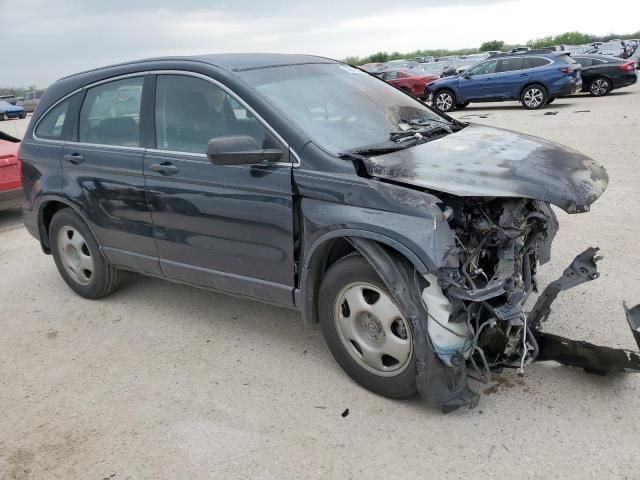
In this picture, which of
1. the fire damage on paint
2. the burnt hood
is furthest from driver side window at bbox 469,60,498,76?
the fire damage on paint

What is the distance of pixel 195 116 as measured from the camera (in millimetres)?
3734

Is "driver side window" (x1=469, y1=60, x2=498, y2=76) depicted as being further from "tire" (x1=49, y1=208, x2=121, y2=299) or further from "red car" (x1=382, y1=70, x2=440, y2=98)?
"tire" (x1=49, y1=208, x2=121, y2=299)

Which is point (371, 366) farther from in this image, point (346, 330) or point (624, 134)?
point (624, 134)

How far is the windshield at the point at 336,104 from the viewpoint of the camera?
3367mm

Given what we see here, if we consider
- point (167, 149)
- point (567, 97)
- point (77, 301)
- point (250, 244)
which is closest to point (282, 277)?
point (250, 244)

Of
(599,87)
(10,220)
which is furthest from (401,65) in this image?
(10,220)

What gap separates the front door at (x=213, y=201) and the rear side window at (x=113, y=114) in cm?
24

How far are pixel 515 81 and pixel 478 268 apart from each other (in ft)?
51.3

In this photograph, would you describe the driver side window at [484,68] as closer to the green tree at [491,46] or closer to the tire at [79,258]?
the tire at [79,258]

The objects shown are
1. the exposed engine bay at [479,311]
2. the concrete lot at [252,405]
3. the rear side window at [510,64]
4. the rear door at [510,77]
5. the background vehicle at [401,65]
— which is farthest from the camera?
the background vehicle at [401,65]

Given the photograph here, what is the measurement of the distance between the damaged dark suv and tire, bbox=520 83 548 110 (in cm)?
1396

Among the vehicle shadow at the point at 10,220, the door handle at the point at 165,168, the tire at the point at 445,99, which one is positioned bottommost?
the vehicle shadow at the point at 10,220

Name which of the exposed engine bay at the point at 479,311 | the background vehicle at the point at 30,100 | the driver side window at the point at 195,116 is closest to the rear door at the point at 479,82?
the driver side window at the point at 195,116

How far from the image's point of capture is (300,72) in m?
3.85
